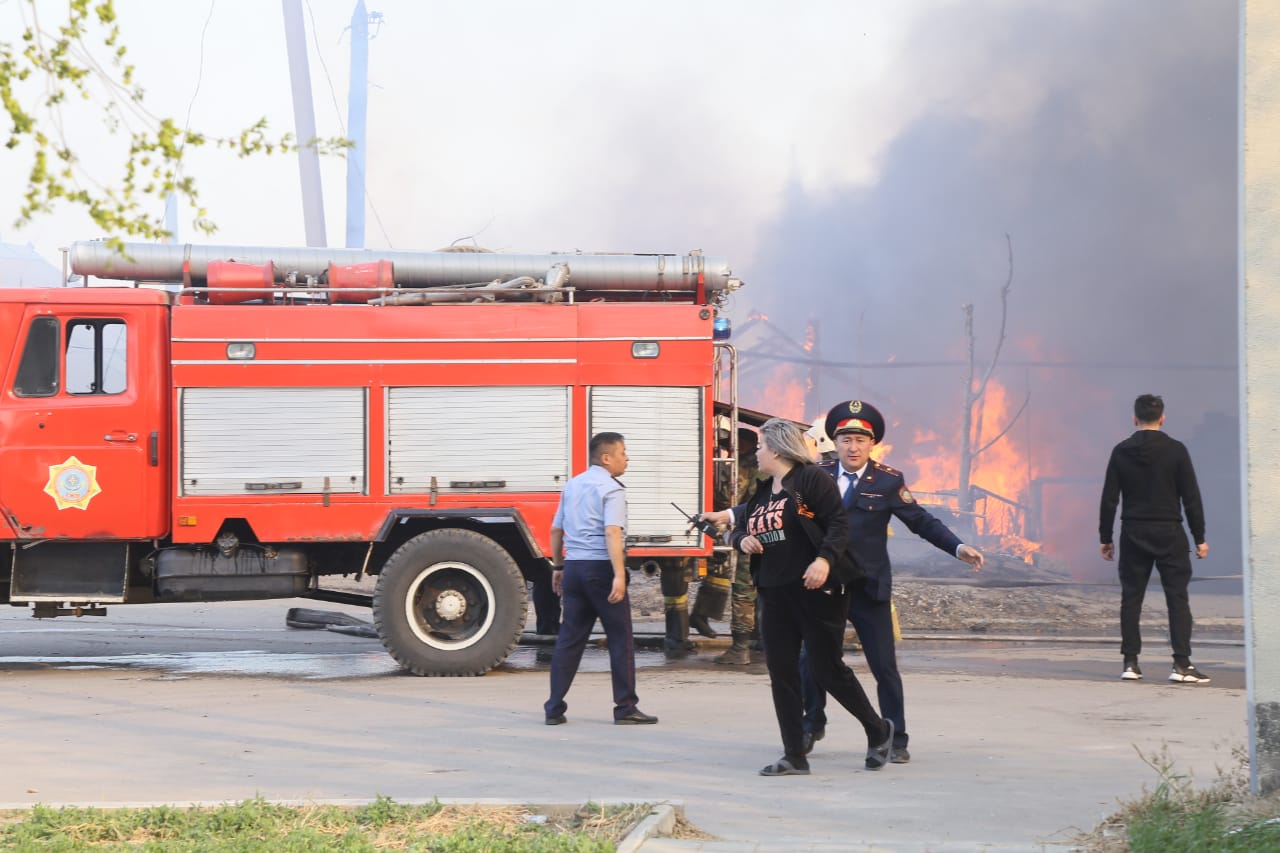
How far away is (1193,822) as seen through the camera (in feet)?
16.8

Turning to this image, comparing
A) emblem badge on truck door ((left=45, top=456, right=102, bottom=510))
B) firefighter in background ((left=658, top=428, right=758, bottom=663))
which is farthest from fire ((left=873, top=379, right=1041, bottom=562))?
emblem badge on truck door ((left=45, top=456, right=102, bottom=510))

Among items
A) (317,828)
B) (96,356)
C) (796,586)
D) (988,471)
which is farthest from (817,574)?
(988,471)

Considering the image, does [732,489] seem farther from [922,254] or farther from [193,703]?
[922,254]

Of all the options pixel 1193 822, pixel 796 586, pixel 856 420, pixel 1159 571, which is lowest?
pixel 1193 822

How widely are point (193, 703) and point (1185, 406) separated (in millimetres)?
22238

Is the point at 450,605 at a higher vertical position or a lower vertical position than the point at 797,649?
lower

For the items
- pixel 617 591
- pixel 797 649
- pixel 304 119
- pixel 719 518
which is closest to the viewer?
pixel 797 649

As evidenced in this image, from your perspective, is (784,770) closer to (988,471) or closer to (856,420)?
(856,420)

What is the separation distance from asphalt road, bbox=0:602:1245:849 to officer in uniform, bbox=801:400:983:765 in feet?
1.13

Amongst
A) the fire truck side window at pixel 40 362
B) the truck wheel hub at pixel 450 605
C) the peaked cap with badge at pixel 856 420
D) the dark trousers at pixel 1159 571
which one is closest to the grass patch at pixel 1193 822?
the peaked cap with badge at pixel 856 420

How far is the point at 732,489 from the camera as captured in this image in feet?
35.6

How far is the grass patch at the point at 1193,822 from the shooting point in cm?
490

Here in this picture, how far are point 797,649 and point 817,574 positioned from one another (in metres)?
0.46

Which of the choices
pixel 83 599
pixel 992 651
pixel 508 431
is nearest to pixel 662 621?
pixel 992 651
